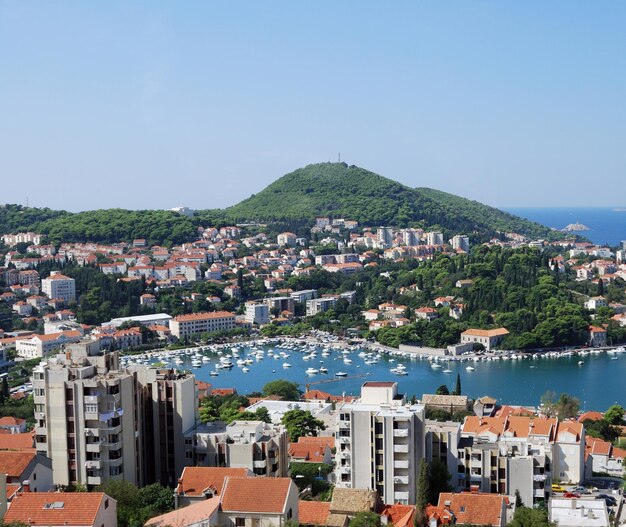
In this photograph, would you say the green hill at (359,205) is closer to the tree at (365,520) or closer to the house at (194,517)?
the tree at (365,520)

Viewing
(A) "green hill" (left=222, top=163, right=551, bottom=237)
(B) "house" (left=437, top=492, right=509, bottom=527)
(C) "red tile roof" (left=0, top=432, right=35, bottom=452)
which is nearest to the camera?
(B) "house" (left=437, top=492, right=509, bottom=527)

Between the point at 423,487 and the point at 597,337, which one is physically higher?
the point at 423,487

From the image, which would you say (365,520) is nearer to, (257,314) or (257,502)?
(257,502)

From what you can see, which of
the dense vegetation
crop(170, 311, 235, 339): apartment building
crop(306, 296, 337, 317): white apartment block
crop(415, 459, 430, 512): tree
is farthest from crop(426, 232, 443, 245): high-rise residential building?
crop(415, 459, 430, 512): tree

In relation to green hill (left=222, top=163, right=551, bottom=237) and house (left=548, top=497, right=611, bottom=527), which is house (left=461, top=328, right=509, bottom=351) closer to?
house (left=548, top=497, right=611, bottom=527)

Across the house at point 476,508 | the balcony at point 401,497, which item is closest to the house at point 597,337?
the balcony at point 401,497

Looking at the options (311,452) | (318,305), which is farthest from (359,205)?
(311,452)

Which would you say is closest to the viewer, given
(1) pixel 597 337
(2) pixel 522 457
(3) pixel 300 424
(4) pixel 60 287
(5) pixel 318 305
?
(2) pixel 522 457

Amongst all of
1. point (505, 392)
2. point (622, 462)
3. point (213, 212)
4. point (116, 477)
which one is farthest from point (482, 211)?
point (116, 477)
